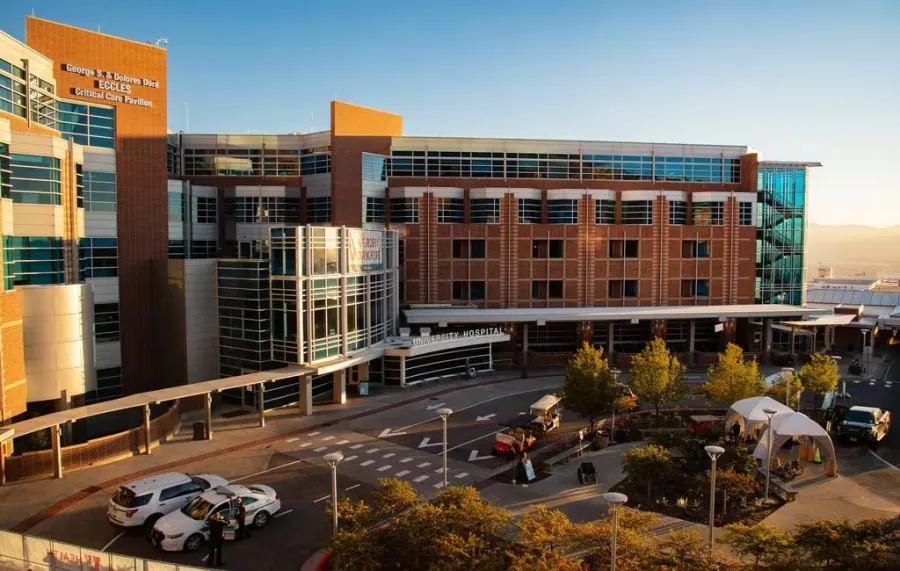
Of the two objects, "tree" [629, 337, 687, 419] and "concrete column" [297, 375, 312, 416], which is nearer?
"tree" [629, 337, 687, 419]

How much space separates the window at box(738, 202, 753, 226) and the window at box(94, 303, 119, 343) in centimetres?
5122

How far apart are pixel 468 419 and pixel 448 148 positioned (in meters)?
29.1

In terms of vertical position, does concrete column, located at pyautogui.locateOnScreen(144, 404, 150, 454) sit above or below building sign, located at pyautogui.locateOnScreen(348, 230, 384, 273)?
below

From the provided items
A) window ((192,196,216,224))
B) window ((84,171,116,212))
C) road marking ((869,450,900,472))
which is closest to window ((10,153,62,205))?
window ((84,171,116,212))

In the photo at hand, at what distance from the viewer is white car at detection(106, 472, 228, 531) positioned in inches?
795

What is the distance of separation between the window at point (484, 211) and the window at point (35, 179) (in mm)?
32254

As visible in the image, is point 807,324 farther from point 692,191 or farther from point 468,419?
point 468,419

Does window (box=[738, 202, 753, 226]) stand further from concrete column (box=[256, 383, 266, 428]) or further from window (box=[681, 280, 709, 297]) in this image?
concrete column (box=[256, 383, 266, 428])

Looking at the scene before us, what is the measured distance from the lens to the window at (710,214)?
58.2 m

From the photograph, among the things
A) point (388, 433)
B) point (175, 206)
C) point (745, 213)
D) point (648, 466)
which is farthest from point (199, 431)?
point (745, 213)

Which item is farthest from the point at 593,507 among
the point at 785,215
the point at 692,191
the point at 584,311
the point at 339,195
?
the point at 785,215

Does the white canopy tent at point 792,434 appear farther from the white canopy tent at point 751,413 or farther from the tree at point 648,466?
the tree at point 648,466

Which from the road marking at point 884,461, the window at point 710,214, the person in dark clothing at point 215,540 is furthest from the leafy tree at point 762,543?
the window at point 710,214

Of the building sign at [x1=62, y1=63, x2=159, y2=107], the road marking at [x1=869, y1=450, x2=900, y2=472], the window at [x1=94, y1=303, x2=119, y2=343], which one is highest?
the building sign at [x1=62, y1=63, x2=159, y2=107]
